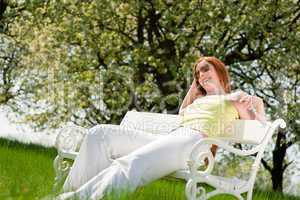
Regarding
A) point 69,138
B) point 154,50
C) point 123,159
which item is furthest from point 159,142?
point 154,50

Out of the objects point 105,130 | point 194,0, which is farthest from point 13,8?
point 105,130

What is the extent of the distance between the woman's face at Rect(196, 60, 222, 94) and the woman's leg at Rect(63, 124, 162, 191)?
2.16ft

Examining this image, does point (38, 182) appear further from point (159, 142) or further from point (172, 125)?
point (172, 125)

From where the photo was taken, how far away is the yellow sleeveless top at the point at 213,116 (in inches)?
188

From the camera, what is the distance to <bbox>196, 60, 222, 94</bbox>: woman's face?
5.03 metres

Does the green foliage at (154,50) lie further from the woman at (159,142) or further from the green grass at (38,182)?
the woman at (159,142)

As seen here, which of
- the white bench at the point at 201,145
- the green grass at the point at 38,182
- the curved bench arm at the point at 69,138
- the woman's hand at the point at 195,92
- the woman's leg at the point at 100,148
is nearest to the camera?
the green grass at the point at 38,182

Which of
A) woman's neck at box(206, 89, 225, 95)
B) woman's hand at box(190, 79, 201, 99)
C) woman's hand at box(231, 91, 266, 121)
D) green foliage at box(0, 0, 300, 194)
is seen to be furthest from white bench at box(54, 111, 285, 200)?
green foliage at box(0, 0, 300, 194)

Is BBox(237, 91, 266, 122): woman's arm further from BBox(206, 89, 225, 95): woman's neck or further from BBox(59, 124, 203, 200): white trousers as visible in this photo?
BBox(59, 124, 203, 200): white trousers

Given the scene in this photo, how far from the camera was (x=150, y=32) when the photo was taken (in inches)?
469

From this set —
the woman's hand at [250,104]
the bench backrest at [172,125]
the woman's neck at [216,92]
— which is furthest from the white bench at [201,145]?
the woman's neck at [216,92]

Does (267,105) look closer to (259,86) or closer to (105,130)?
(259,86)

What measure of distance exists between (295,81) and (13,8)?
662cm

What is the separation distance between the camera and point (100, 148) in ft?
15.2
